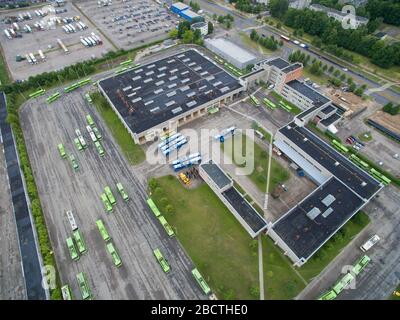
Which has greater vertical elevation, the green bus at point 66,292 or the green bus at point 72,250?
the green bus at point 72,250

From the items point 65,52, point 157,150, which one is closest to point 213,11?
point 65,52

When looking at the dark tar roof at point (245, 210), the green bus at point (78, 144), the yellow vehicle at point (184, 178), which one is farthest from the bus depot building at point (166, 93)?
the dark tar roof at point (245, 210)

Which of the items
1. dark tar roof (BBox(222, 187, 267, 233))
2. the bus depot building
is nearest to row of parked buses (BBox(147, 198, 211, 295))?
dark tar roof (BBox(222, 187, 267, 233))

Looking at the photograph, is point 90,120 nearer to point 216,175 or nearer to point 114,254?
point 114,254

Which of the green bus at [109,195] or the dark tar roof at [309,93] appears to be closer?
the green bus at [109,195]

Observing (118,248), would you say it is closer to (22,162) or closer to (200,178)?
(200,178)

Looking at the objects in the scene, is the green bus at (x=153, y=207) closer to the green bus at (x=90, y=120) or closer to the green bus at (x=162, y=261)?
the green bus at (x=162, y=261)
